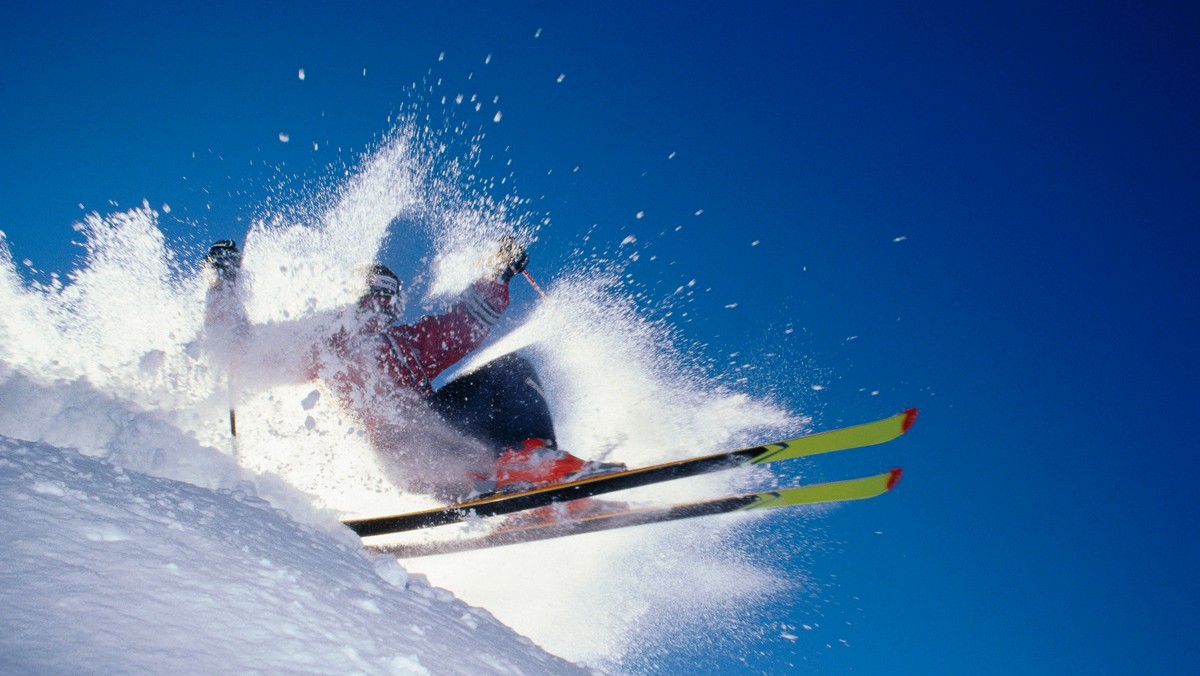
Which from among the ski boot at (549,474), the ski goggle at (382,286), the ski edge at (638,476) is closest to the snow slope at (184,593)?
the ski edge at (638,476)

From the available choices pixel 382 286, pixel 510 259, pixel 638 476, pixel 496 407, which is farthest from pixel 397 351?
pixel 638 476

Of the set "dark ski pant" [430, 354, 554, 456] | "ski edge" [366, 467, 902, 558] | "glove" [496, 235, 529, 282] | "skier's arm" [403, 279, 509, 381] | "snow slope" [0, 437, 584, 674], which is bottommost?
"snow slope" [0, 437, 584, 674]

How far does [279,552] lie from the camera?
1.67 meters

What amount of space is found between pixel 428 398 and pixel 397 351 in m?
0.55

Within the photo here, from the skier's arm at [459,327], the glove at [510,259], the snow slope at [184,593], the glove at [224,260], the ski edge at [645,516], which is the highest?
the glove at [510,259]

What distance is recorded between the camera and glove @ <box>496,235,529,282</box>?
17.3 feet

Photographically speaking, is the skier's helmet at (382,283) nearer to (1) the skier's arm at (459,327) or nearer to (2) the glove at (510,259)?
(1) the skier's arm at (459,327)

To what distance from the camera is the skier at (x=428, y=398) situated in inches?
177

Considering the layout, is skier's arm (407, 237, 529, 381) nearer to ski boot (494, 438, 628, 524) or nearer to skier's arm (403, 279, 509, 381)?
skier's arm (403, 279, 509, 381)

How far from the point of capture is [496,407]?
4754 mm

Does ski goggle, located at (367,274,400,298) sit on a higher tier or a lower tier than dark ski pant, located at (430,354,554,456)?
higher

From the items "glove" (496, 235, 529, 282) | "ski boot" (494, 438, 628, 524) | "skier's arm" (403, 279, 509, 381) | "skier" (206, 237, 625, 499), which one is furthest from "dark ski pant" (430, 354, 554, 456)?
"glove" (496, 235, 529, 282)

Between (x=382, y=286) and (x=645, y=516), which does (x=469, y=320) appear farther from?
(x=645, y=516)

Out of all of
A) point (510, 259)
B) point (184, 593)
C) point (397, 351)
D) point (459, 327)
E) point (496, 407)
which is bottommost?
point (184, 593)
